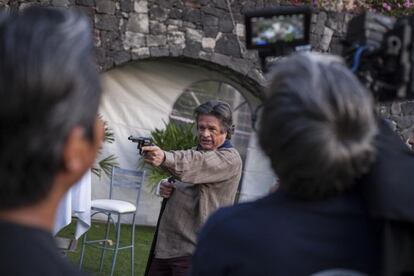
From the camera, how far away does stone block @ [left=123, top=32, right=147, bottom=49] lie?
26.5 feet

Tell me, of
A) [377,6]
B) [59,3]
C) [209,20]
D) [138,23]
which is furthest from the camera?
[377,6]

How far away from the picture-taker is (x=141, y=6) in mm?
8117

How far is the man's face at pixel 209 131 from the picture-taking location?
12.8 feet

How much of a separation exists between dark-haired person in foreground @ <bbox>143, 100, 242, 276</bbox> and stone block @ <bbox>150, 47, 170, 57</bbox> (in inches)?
175

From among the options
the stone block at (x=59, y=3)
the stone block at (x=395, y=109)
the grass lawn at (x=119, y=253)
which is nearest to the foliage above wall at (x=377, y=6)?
the stone block at (x=395, y=109)

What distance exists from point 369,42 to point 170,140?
6776 millimetres

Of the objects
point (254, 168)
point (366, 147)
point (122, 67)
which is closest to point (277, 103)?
point (366, 147)

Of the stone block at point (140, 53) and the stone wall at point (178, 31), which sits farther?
the stone block at point (140, 53)

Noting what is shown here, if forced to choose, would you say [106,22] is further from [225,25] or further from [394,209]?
[394,209]

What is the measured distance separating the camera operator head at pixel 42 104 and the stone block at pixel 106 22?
6938mm

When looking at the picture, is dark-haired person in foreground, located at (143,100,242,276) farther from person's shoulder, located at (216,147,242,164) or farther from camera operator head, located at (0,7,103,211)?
camera operator head, located at (0,7,103,211)

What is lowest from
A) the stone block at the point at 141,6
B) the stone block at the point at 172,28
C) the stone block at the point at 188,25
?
the stone block at the point at 172,28

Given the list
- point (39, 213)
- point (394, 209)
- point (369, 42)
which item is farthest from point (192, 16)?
point (39, 213)

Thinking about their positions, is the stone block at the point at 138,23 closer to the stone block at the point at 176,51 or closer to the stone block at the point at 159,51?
the stone block at the point at 159,51
